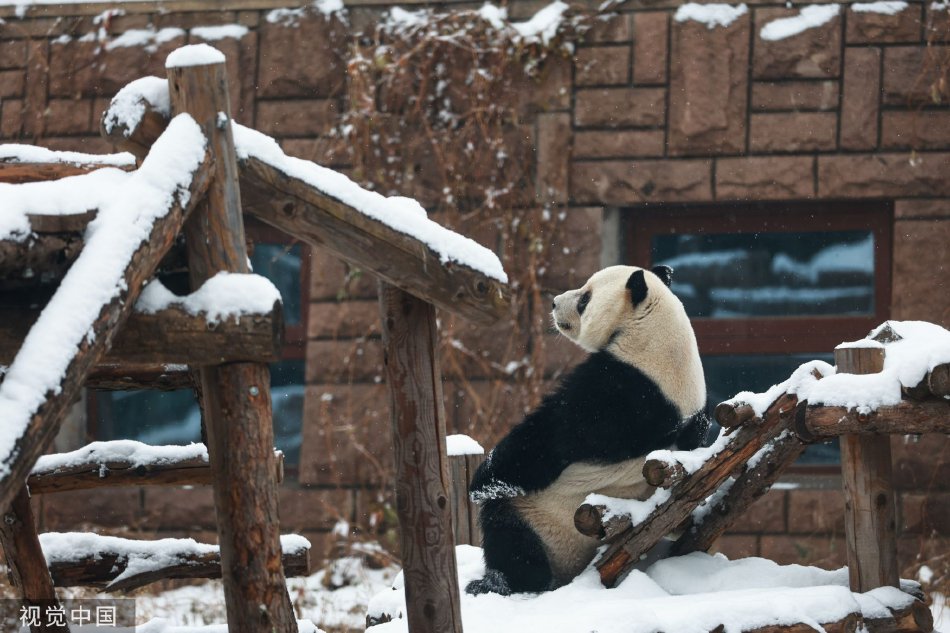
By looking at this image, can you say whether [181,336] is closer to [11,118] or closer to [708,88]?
[708,88]

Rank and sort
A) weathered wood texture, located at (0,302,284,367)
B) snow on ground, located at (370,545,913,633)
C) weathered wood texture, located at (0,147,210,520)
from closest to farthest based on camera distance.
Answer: weathered wood texture, located at (0,147,210,520), weathered wood texture, located at (0,302,284,367), snow on ground, located at (370,545,913,633)

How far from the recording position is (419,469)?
2996 millimetres

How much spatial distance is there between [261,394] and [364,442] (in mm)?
3870

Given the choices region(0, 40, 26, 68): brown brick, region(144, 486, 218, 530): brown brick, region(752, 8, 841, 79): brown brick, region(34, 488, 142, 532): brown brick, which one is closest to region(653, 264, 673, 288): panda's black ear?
region(752, 8, 841, 79): brown brick

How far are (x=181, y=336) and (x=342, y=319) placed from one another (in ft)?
13.2

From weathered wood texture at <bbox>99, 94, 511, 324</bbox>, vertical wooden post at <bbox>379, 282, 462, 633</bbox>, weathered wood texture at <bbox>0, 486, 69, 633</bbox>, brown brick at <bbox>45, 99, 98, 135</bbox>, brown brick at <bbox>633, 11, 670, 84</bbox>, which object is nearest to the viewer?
weathered wood texture at <bbox>99, 94, 511, 324</bbox>

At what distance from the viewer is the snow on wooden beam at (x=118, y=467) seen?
3904 mm

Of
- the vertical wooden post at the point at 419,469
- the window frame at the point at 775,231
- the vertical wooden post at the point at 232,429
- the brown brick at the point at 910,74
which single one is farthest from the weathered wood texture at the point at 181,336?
the brown brick at the point at 910,74

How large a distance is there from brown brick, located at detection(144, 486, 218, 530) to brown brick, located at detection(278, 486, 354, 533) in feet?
1.39

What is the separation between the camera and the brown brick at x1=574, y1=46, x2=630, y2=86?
20.9 ft

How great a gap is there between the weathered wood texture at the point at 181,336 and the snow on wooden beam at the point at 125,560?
5.25 ft

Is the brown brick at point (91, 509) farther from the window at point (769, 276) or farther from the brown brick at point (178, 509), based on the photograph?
the window at point (769, 276)

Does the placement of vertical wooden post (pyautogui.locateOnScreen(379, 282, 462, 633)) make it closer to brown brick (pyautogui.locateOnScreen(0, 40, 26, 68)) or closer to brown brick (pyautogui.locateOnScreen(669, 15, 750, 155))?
brown brick (pyautogui.locateOnScreen(669, 15, 750, 155))

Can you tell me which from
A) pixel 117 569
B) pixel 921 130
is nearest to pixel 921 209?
pixel 921 130
